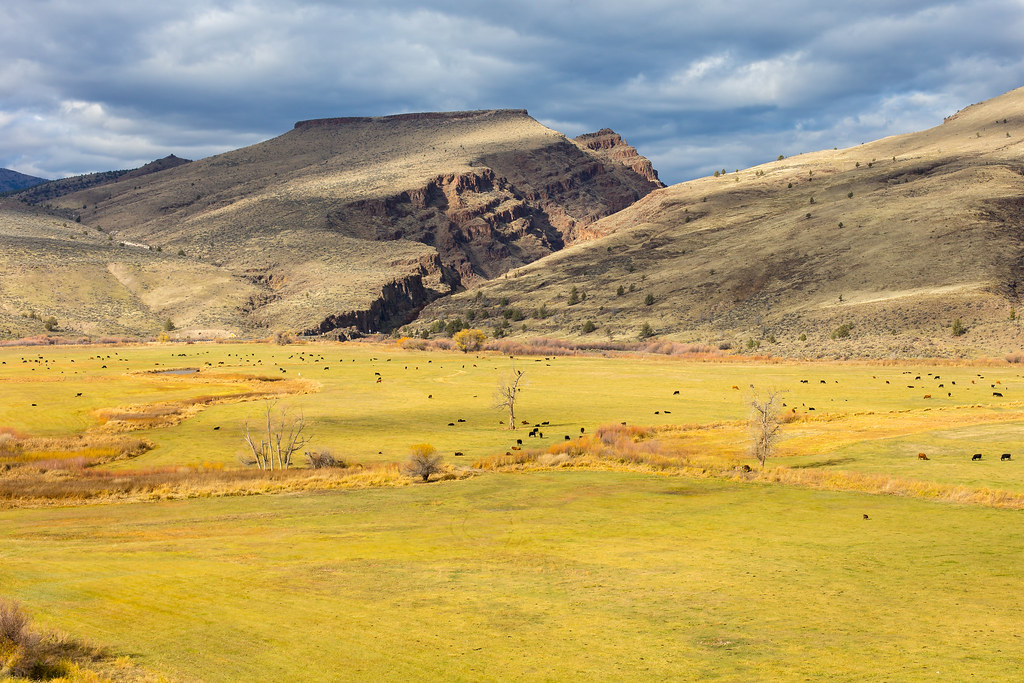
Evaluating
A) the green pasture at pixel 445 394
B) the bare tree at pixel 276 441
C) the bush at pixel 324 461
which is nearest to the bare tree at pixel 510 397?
the green pasture at pixel 445 394

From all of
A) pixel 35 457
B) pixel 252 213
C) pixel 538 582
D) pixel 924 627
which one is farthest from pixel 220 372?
pixel 252 213

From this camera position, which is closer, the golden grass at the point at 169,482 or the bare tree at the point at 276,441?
the golden grass at the point at 169,482

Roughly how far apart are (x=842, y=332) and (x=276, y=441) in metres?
73.1

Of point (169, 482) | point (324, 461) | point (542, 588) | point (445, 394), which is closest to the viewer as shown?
point (542, 588)

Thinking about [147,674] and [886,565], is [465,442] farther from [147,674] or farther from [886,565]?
[147,674]

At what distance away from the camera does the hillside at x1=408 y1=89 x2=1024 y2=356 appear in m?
95.5

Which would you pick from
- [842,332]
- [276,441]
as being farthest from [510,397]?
[842,332]

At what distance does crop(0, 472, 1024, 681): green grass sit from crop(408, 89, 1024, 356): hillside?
239 feet

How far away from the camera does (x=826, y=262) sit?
119m

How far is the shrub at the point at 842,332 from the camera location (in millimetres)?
93875

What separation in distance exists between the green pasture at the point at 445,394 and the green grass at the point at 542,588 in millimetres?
12395

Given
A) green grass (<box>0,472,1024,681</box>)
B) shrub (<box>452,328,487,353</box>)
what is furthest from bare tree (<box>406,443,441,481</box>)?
shrub (<box>452,328,487,353</box>)

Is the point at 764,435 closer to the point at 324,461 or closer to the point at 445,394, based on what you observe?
the point at 324,461

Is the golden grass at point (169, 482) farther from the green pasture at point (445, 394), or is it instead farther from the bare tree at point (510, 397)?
the bare tree at point (510, 397)
